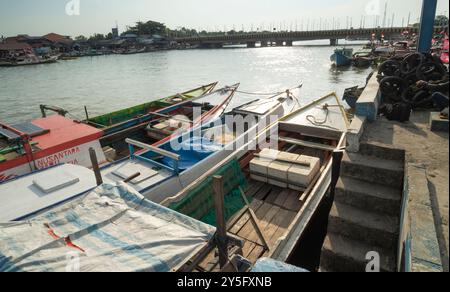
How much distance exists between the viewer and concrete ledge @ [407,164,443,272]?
7.75 ft

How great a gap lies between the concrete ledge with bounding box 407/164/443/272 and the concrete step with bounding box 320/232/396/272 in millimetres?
1312

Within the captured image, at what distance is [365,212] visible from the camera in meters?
4.60

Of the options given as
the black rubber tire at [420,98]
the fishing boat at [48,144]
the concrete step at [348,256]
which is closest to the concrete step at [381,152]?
the concrete step at [348,256]

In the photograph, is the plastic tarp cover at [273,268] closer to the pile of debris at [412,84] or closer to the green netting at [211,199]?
the green netting at [211,199]

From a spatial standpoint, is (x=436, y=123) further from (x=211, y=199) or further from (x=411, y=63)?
(x=211, y=199)

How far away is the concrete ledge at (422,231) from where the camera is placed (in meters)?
2.36

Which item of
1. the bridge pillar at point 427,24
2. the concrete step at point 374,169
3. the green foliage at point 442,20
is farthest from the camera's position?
the bridge pillar at point 427,24

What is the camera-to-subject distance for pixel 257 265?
2674 millimetres

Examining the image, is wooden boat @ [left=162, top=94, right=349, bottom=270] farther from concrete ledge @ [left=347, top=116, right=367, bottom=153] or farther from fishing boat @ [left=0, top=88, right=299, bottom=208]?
fishing boat @ [left=0, top=88, right=299, bottom=208]

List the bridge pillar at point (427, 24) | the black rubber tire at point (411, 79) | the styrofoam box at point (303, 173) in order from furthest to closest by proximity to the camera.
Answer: the bridge pillar at point (427, 24) → the black rubber tire at point (411, 79) → the styrofoam box at point (303, 173)

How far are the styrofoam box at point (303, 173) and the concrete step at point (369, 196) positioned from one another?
4.96 feet

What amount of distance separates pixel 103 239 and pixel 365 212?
3.95m
